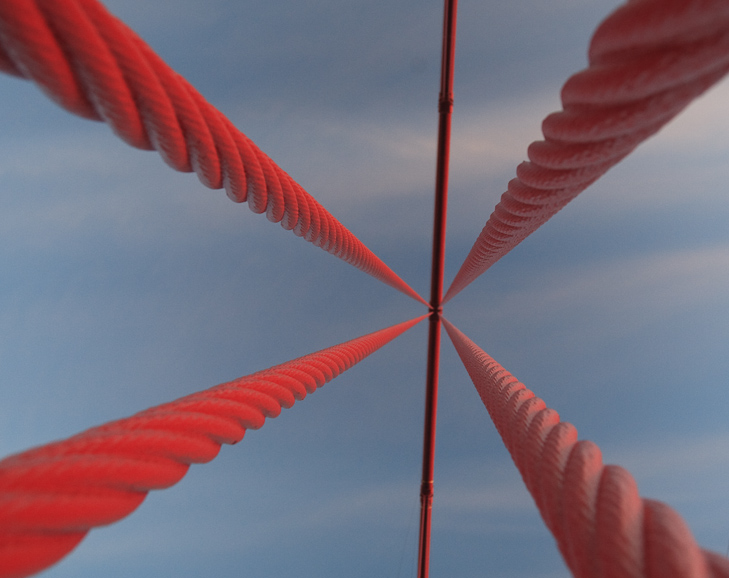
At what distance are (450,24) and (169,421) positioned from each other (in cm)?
398

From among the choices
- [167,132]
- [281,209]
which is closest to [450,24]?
[281,209]

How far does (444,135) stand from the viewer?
425 cm

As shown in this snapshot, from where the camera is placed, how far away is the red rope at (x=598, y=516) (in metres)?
0.71

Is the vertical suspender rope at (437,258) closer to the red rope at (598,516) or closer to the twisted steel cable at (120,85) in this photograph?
the twisted steel cable at (120,85)

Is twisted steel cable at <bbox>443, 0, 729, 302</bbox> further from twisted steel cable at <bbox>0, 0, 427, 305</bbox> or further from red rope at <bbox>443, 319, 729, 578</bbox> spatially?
twisted steel cable at <bbox>0, 0, 427, 305</bbox>

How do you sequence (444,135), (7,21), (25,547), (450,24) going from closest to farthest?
(25,547) < (7,21) < (450,24) < (444,135)

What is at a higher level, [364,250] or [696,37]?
[364,250]

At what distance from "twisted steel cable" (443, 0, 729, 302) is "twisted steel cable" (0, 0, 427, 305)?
818 mm

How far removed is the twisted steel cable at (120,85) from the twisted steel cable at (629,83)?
32.2 inches

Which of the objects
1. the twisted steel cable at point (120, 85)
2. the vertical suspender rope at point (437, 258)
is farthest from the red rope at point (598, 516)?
the vertical suspender rope at point (437, 258)

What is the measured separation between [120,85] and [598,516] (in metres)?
1.12

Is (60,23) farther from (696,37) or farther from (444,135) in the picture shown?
(444,135)

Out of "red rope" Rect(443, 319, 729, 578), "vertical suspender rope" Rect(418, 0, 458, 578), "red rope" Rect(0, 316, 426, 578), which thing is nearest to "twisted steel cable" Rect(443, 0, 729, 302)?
"red rope" Rect(443, 319, 729, 578)

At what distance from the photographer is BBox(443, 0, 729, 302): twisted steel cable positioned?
74 cm
